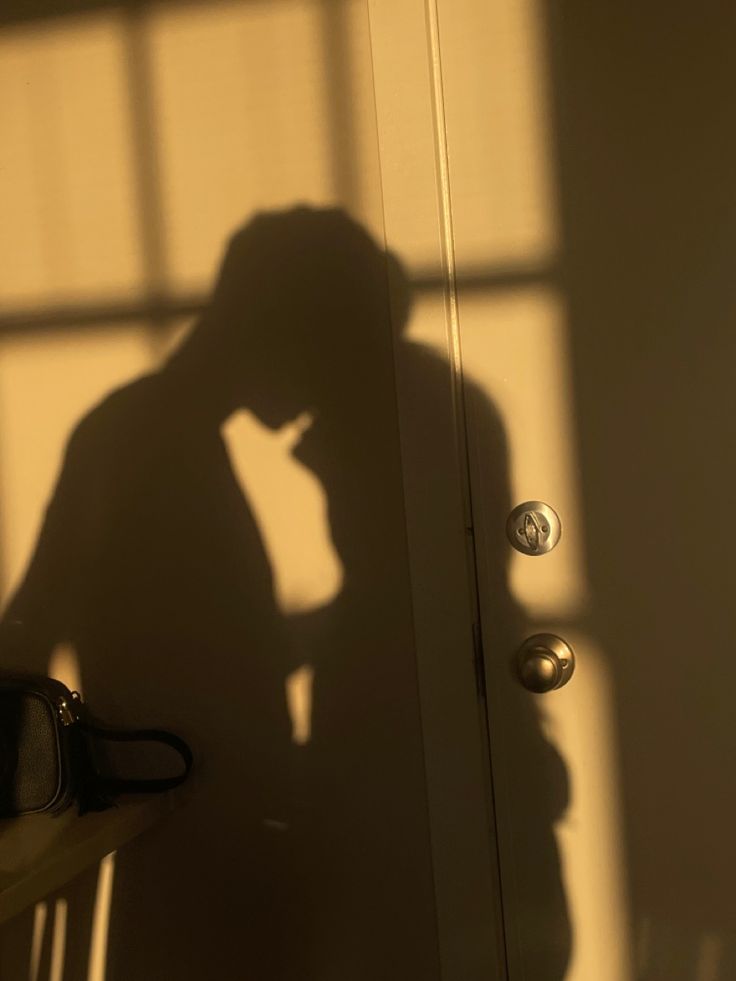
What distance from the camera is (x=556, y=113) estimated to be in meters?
1.46

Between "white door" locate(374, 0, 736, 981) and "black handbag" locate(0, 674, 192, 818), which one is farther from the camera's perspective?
"black handbag" locate(0, 674, 192, 818)

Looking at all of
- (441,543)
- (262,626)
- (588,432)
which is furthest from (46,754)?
(588,432)

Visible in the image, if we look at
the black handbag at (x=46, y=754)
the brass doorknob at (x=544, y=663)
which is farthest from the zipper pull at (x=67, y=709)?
the brass doorknob at (x=544, y=663)

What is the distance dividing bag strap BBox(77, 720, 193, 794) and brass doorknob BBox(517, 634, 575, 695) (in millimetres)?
553

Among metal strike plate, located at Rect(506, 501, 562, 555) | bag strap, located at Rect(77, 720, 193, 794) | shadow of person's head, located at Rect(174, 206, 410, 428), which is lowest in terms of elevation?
bag strap, located at Rect(77, 720, 193, 794)

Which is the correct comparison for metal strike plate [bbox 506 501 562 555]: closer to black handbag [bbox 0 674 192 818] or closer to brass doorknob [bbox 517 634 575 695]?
brass doorknob [bbox 517 634 575 695]

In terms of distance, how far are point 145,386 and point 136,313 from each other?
4.8 inches

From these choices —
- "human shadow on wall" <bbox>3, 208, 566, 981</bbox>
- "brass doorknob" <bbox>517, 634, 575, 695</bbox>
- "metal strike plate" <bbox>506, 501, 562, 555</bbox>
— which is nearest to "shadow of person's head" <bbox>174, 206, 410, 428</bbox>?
"human shadow on wall" <bbox>3, 208, 566, 981</bbox>

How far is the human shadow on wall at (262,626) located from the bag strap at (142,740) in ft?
0.15

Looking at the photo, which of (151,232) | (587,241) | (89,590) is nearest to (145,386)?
(151,232)

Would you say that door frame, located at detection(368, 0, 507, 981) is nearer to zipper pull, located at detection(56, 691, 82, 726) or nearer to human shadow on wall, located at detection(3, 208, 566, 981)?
human shadow on wall, located at detection(3, 208, 566, 981)

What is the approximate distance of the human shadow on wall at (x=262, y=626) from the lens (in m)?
1.55

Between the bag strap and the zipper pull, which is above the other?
the zipper pull

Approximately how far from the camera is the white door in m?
1.42
